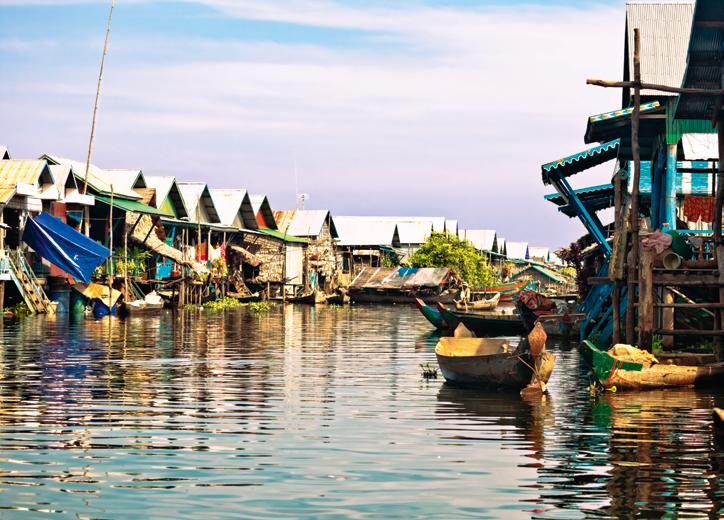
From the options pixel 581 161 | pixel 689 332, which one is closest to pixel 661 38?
pixel 581 161

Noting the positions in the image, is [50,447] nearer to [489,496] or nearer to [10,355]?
[489,496]

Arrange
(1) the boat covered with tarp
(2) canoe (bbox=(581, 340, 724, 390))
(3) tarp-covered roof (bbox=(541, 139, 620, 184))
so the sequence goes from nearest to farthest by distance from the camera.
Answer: (2) canoe (bbox=(581, 340, 724, 390)), (3) tarp-covered roof (bbox=(541, 139, 620, 184)), (1) the boat covered with tarp

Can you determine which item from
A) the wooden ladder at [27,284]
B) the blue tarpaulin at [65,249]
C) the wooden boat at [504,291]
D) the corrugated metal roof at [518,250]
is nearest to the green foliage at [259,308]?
the blue tarpaulin at [65,249]

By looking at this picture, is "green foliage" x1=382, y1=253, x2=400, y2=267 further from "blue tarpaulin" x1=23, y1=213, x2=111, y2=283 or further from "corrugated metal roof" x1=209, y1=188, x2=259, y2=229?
"blue tarpaulin" x1=23, y1=213, x2=111, y2=283

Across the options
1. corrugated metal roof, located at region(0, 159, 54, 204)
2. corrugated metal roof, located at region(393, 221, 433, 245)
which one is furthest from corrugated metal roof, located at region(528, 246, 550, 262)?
corrugated metal roof, located at region(0, 159, 54, 204)

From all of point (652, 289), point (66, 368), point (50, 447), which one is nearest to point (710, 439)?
point (652, 289)

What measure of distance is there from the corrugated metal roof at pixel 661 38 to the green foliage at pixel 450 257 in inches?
1912

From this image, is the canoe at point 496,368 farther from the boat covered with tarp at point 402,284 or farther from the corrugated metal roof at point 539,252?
the corrugated metal roof at point 539,252

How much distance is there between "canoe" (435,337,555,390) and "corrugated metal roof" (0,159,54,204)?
22.9 meters

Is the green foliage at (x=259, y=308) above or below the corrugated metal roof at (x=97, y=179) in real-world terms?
below

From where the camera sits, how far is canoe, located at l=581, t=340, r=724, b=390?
16.6 m

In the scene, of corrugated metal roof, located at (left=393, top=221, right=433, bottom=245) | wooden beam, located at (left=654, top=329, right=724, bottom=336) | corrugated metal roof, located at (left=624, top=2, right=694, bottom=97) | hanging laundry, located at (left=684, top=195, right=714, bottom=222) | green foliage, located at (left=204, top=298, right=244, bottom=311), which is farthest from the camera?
corrugated metal roof, located at (left=393, top=221, right=433, bottom=245)

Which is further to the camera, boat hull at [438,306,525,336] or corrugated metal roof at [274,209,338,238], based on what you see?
corrugated metal roof at [274,209,338,238]

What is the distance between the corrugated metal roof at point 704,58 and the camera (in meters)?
17.2
